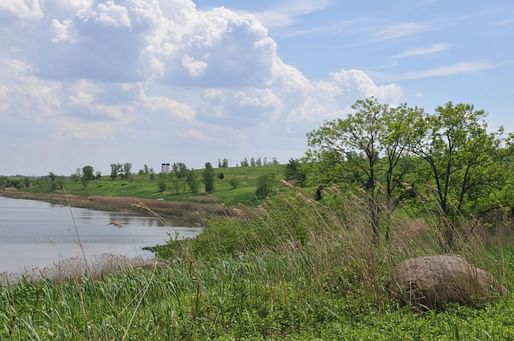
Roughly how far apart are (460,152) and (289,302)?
12.2m

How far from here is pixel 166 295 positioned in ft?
28.0

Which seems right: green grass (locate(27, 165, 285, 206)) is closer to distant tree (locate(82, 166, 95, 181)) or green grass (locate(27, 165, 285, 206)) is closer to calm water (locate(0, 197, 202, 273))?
distant tree (locate(82, 166, 95, 181))

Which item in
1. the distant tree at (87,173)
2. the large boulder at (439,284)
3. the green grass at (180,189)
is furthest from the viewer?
the distant tree at (87,173)

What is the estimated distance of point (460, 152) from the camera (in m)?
18.2

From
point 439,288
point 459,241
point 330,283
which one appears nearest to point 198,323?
point 330,283

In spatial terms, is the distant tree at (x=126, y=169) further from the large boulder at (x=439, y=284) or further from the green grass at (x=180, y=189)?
the large boulder at (x=439, y=284)

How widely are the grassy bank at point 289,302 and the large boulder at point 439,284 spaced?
211 millimetres

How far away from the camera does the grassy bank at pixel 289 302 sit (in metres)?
6.55

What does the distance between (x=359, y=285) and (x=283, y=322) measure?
1522 mm

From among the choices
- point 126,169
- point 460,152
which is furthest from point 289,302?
point 126,169

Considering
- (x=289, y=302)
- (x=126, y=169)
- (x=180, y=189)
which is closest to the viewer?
(x=289, y=302)

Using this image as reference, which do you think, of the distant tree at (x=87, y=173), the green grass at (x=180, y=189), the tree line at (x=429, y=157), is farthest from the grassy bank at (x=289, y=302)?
the distant tree at (x=87, y=173)

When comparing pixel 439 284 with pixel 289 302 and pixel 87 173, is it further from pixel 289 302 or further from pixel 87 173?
pixel 87 173

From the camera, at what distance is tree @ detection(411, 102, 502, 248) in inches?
722
